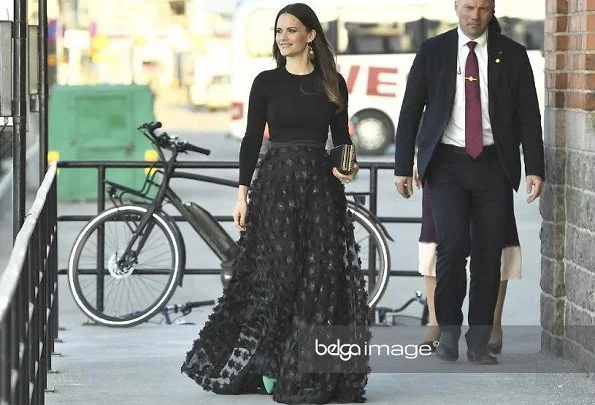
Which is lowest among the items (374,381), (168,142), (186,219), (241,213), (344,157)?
(374,381)

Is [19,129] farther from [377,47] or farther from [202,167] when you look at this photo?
[377,47]

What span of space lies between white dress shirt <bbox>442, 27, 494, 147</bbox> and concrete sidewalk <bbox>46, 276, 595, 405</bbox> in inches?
44.5

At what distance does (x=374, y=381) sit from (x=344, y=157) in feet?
4.20

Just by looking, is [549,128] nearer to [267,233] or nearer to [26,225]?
[267,233]

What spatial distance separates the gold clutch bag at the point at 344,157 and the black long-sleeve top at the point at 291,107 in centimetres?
14

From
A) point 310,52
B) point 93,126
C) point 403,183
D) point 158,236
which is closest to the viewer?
point 310,52

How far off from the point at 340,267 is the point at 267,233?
1.14 feet

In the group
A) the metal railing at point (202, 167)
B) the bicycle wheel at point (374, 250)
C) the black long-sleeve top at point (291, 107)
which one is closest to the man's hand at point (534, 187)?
the black long-sleeve top at point (291, 107)

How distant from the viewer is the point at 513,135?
7.90 meters

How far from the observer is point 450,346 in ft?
26.7

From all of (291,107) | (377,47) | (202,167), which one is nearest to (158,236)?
(202,167)

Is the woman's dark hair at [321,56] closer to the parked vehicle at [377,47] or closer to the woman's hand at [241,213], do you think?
the woman's hand at [241,213]

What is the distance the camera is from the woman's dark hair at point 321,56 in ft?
22.7

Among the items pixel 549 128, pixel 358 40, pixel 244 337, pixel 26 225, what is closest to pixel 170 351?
pixel 244 337
